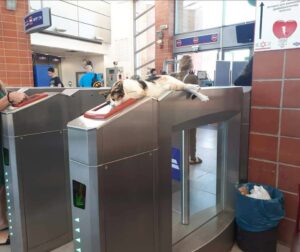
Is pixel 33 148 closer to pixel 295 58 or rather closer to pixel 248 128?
pixel 248 128

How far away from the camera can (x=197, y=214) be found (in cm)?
188

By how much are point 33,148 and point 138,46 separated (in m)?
8.23

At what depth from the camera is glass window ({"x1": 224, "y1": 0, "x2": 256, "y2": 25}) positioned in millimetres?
6508

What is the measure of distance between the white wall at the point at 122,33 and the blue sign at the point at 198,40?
1872mm

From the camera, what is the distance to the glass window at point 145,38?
8938 mm

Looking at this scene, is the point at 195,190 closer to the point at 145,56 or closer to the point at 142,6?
the point at 145,56

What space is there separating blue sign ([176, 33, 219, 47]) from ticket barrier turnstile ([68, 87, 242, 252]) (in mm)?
6468

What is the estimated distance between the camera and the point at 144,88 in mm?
1116

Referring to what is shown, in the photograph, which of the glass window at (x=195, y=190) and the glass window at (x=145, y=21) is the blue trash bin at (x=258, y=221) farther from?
the glass window at (x=145, y=21)

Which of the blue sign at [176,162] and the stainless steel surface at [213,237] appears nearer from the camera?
the stainless steel surface at [213,237]

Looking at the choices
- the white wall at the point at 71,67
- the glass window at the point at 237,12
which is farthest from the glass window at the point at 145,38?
the glass window at the point at 237,12

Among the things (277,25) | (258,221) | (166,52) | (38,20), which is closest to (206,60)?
(166,52)

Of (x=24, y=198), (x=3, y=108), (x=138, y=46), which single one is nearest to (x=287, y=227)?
(x=24, y=198)

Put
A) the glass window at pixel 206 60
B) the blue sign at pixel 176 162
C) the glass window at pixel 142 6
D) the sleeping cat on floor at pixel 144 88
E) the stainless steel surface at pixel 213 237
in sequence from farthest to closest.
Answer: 1. the glass window at pixel 142 6
2. the glass window at pixel 206 60
3. the blue sign at pixel 176 162
4. the stainless steel surface at pixel 213 237
5. the sleeping cat on floor at pixel 144 88
